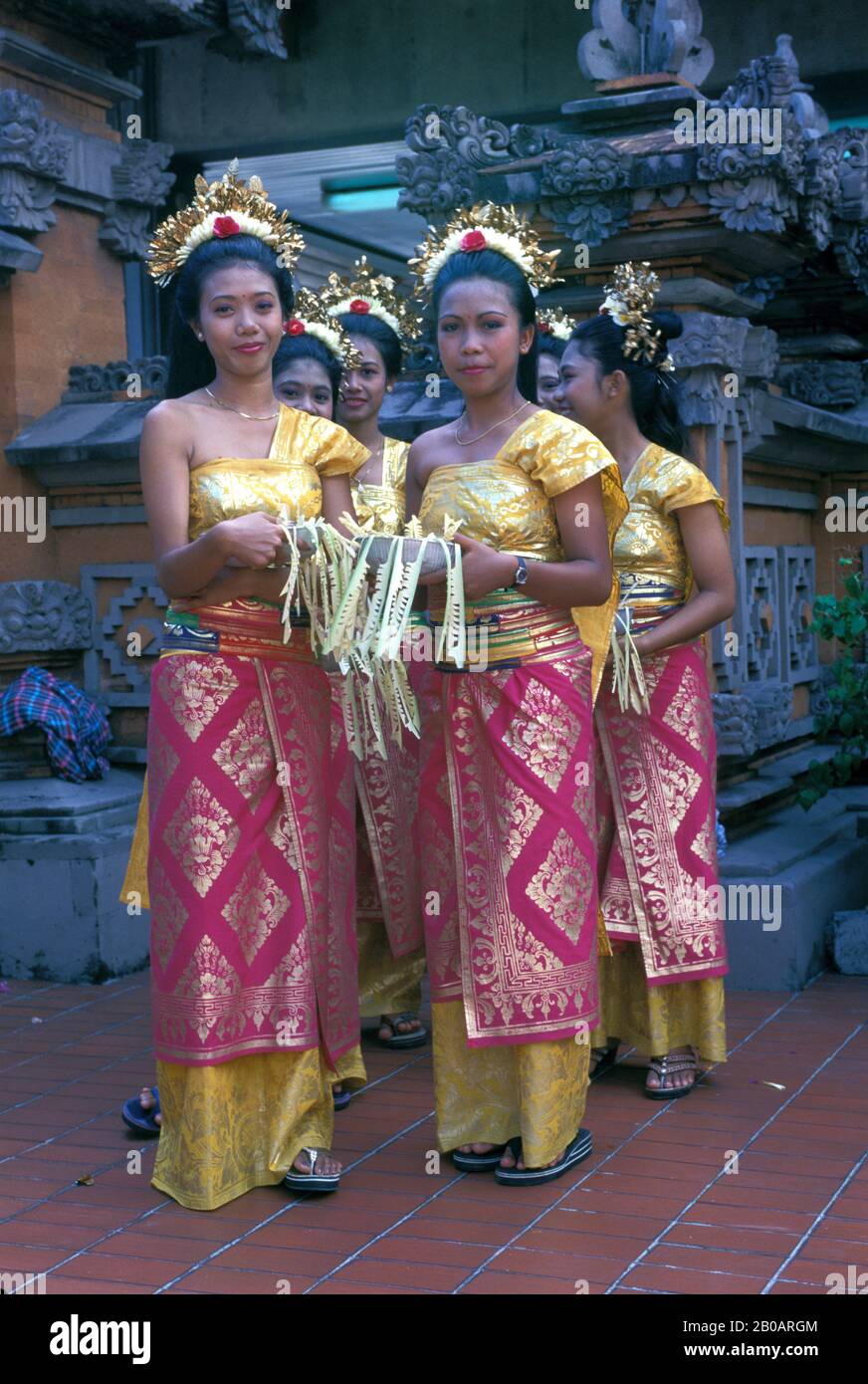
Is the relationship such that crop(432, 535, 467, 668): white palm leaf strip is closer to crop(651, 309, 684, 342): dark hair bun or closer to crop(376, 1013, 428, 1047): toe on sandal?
crop(651, 309, 684, 342): dark hair bun

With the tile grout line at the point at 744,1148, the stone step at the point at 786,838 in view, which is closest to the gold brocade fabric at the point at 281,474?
the tile grout line at the point at 744,1148

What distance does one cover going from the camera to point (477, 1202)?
359 centimetres

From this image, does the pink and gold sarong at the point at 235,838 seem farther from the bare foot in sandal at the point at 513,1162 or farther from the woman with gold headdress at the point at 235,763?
the bare foot in sandal at the point at 513,1162

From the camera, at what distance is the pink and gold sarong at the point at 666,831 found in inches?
171

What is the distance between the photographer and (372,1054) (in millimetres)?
4805

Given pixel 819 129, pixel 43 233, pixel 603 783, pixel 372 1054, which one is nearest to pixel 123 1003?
pixel 372 1054

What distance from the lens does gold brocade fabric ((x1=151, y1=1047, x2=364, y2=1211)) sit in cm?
354

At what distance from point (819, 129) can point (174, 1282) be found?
4.49 metres

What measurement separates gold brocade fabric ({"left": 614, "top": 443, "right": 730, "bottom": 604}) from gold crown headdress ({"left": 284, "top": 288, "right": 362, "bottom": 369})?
95 centimetres

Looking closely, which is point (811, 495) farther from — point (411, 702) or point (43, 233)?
point (411, 702)

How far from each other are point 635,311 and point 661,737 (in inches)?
43.1

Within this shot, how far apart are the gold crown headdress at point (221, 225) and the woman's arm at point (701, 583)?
4.11ft

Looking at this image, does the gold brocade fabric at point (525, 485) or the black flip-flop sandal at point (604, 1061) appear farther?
the black flip-flop sandal at point (604, 1061)

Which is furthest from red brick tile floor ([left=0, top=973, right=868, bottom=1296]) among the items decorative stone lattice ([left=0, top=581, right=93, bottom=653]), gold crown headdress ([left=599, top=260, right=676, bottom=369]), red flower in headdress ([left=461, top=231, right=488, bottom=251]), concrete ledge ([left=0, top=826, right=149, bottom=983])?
red flower in headdress ([left=461, top=231, right=488, bottom=251])
